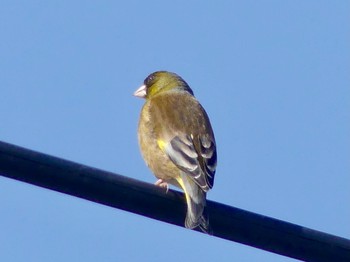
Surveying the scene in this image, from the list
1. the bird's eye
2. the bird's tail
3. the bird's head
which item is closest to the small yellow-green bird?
the bird's tail

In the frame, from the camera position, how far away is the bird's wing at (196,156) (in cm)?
730

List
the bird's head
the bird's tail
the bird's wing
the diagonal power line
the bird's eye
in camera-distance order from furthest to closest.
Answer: the bird's eye < the bird's head < the bird's wing < the bird's tail < the diagonal power line

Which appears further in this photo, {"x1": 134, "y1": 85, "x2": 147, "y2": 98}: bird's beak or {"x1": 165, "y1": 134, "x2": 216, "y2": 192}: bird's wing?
{"x1": 134, "y1": 85, "x2": 147, "y2": 98}: bird's beak

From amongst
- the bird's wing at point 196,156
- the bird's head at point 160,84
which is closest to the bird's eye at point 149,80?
the bird's head at point 160,84

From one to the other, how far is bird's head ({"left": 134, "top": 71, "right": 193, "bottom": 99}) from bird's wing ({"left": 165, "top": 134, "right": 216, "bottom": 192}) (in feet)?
7.49

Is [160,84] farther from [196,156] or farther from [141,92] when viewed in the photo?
[196,156]

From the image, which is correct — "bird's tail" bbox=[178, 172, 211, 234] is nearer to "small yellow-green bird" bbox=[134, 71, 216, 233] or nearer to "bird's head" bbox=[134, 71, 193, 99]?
"small yellow-green bird" bbox=[134, 71, 216, 233]

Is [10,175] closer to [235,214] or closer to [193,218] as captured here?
[235,214]

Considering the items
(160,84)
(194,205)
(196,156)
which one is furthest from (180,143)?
(160,84)

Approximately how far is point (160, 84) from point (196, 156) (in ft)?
10.1

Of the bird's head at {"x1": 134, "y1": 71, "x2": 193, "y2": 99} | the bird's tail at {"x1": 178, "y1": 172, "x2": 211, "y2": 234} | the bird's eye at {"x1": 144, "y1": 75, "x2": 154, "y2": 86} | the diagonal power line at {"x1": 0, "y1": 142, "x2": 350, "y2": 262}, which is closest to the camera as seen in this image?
the diagonal power line at {"x1": 0, "y1": 142, "x2": 350, "y2": 262}

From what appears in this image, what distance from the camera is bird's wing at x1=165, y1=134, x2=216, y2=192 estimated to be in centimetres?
730

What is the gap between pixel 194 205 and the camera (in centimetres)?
644

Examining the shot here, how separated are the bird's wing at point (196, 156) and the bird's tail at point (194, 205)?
5 cm
